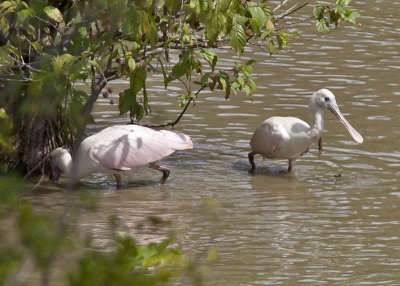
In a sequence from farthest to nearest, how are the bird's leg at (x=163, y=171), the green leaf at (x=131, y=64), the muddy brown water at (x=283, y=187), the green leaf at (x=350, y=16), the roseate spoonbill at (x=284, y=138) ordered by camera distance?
the roseate spoonbill at (x=284, y=138), the bird's leg at (x=163, y=171), the green leaf at (x=350, y=16), the green leaf at (x=131, y=64), the muddy brown water at (x=283, y=187)

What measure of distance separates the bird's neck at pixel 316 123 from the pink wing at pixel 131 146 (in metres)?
1.13

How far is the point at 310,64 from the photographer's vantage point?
12352 millimetres

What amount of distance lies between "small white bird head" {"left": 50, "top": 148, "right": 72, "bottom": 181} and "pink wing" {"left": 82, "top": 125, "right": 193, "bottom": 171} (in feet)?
0.80

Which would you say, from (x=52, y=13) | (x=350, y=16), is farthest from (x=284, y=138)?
(x=52, y=13)

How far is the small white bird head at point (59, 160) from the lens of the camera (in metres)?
7.96

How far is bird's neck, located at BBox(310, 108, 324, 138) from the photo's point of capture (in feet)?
28.8

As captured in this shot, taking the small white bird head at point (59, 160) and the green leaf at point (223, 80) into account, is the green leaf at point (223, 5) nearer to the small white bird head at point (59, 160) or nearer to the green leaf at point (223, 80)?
the green leaf at point (223, 80)

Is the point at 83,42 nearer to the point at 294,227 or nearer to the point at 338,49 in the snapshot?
the point at 294,227

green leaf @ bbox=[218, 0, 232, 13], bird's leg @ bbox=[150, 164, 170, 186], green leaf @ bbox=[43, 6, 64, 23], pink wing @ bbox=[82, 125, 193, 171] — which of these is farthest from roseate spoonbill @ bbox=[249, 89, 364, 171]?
green leaf @ bbox=[43, 6, 64, 23]

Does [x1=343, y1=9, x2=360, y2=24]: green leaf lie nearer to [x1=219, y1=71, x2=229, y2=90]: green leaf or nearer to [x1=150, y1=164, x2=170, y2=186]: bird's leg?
[x1=219, y1=71, x2=229, y2=90]: green leaf

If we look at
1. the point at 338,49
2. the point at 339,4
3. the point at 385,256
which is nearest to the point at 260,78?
the point at 338,49

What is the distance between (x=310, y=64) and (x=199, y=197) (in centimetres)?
492

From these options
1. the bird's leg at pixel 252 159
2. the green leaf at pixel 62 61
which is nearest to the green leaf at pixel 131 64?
the green leaf at pixel 62 61

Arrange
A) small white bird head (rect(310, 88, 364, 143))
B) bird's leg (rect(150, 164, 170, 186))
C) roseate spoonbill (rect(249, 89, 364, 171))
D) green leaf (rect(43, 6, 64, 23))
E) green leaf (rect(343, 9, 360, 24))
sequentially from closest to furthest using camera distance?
1. green leaf (rect(43, 6, 64, 23))
2. green leaf (rect(343, 9, 360, 24))
3. bird's leg (rect(150, 164, 170, 186))
4. roseate spoonbill (rect(249, 89, 364, 171))
5. small white bird head (rect(310, 88, 364, 143))
